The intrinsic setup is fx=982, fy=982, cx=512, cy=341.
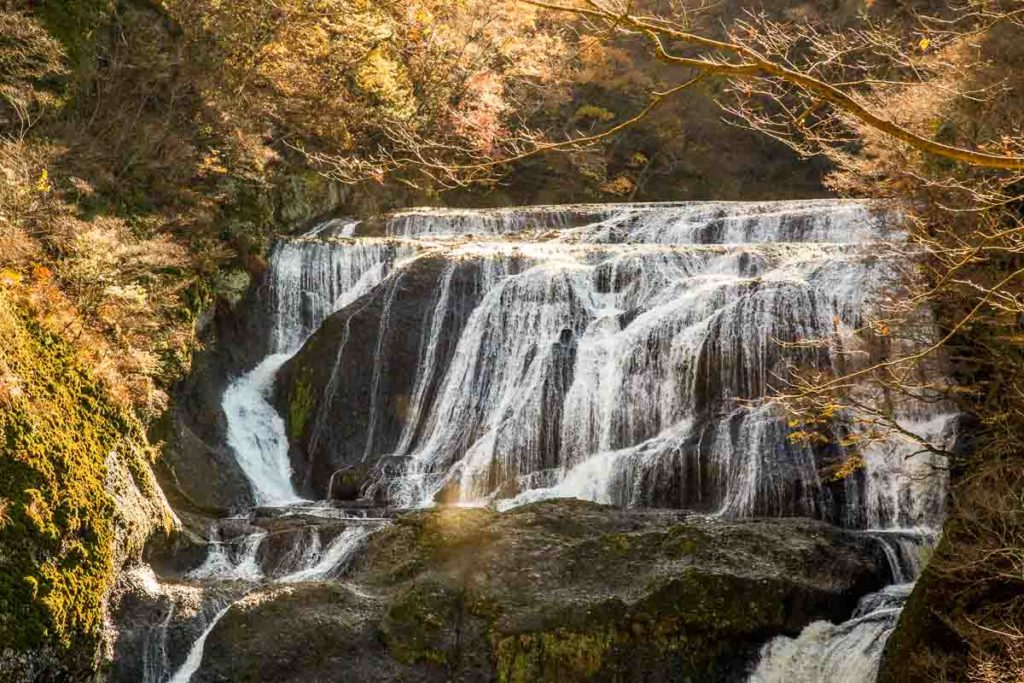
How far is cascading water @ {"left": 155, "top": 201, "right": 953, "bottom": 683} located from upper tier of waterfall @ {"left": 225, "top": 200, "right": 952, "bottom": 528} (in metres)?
0.03

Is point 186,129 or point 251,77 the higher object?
point 251,77

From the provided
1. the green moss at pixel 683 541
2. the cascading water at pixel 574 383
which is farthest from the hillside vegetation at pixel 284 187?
the green moss at pixel 683 541

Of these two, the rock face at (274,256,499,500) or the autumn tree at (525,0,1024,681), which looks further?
the rock face at (274,256,499,500)

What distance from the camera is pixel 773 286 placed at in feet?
52.5

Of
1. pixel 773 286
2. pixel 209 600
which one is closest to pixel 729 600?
pixel 209 600

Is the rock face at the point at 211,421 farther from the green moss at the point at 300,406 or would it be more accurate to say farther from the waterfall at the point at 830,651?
the waterfall at the point at 830,651

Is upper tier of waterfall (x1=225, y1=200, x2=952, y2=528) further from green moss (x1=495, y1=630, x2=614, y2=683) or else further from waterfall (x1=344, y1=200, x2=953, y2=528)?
green moss (x1=495, y1=630, x2=614, y2=683)

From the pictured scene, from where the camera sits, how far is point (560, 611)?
9.66 meters

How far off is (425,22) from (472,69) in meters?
2.51

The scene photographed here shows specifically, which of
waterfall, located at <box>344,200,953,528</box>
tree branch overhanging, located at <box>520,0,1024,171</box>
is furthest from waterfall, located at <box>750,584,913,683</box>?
tree branch overhanging, located at <box>520,0,1024,171</box>

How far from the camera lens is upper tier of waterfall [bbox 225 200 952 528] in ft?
44.5

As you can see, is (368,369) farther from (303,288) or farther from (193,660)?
(193,660)

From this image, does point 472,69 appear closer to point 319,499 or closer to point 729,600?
point 319,499

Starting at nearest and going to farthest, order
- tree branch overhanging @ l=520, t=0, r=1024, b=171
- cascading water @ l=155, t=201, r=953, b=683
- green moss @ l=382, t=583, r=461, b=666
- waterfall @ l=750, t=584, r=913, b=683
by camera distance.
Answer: tree branch overhanging @ l=520, t=0, r=1024, b=171 → waterfall @ l=750, t=584, r=913, b=683 → green moss @ l=382, t=583, r=461, b=666 → cascading water @ l=155, t=201, r=953, b=683
